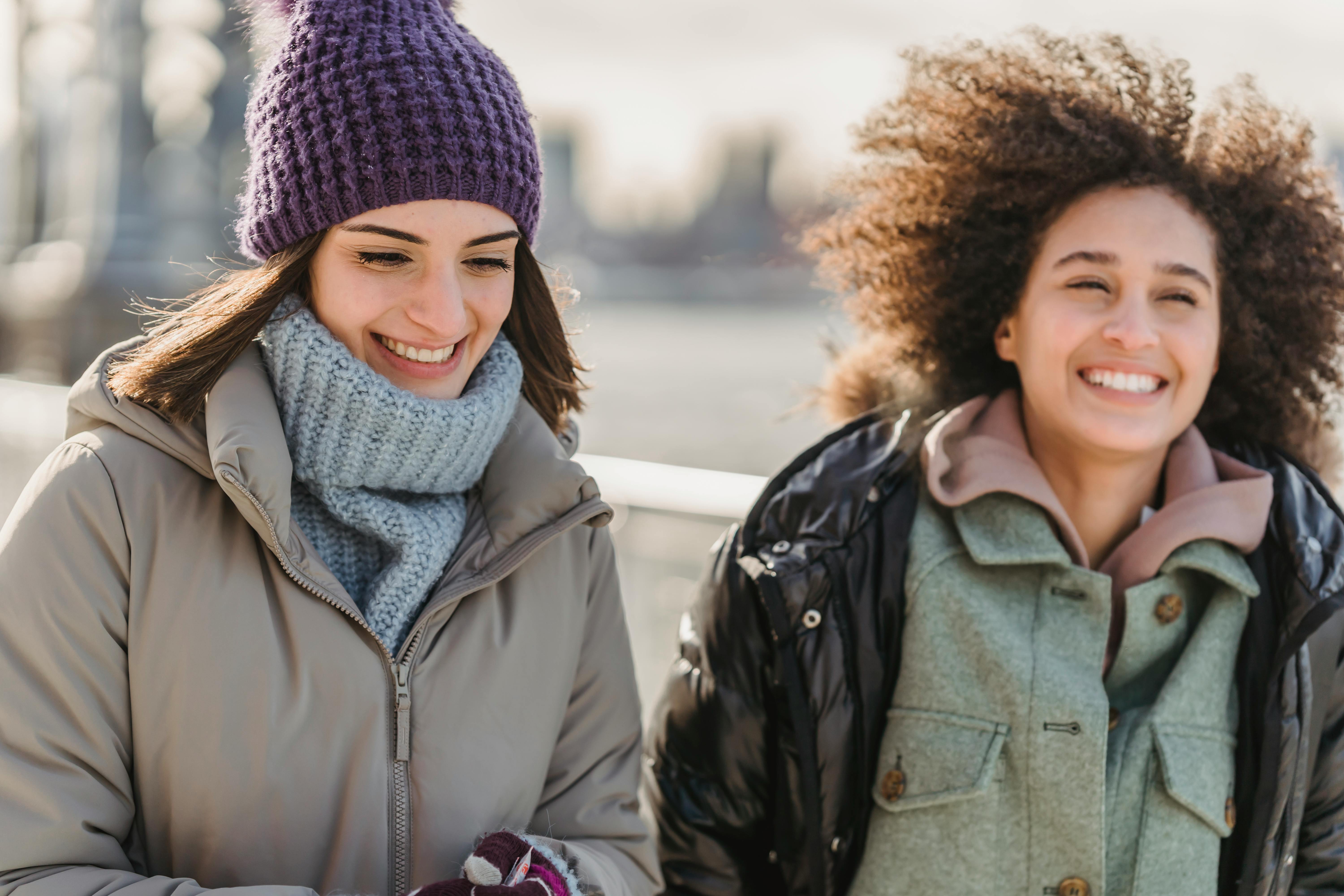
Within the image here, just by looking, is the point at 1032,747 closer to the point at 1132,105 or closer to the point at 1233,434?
the point at 1233,434

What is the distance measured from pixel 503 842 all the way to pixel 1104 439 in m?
1.45

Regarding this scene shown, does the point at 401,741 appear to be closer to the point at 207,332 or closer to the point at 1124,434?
the point at 207,332

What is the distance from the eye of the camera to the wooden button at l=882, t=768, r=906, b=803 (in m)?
2.36

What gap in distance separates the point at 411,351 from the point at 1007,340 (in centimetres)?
149

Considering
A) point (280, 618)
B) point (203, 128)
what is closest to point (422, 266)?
point (280, 618)

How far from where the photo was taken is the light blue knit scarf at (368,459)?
72.3 inches

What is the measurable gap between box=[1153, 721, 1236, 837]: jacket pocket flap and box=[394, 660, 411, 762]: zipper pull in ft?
4.68

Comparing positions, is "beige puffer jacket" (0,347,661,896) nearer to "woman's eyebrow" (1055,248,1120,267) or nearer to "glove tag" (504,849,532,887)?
"glove tag" (504,849,532,887)

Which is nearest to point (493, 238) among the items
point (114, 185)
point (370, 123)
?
point (370, 123)

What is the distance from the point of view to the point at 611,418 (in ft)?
52.7

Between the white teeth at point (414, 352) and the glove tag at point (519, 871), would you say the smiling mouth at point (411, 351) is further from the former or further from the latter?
the glove tag at point (519, 871)

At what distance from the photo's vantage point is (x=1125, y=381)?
2434 mm

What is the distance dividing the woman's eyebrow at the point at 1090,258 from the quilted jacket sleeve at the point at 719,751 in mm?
927

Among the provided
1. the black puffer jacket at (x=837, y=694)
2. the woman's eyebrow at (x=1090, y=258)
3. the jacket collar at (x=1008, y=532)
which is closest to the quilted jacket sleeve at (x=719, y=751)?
the black puffer jacket at (x=837, y=694)
